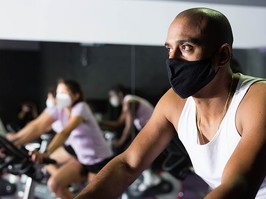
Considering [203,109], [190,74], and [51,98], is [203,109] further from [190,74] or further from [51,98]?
[51,98]

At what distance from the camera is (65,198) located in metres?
3.61

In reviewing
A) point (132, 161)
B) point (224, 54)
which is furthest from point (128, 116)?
point (224, 54)

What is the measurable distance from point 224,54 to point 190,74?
13 cm

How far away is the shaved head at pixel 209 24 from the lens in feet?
4.54

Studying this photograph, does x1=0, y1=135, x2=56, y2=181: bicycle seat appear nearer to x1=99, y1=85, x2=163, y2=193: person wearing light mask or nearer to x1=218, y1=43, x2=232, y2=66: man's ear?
x1=99, y1=85, x2=163, y2=193: person wearing light mask

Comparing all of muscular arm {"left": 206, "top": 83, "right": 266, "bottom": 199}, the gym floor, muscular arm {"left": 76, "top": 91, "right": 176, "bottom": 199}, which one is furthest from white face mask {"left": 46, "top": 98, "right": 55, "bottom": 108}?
muscular arm {"left": 206, "top": 83, "right": 266, "bottom": 199}

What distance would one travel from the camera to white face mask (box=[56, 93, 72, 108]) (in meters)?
3.74

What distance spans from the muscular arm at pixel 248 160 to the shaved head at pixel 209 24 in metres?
0.23

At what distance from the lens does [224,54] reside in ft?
4.76

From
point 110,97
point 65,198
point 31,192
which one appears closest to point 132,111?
point 110,97

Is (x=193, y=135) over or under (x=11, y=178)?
over

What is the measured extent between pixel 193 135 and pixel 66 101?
2.38 metres

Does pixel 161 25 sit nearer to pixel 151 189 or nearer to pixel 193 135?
pixel 151 189

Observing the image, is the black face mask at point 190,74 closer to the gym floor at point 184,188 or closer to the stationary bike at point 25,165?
the stationary bike at point 25,165
